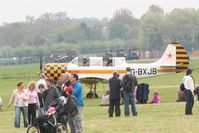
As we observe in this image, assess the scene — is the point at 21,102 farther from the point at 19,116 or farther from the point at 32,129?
the point at 32,129

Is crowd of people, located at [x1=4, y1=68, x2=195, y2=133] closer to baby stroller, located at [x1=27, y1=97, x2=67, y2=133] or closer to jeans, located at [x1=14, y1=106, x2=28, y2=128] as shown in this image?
jeans, located at [x1=14, y1=106, x2=28, y2=128]

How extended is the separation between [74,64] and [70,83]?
23.9m

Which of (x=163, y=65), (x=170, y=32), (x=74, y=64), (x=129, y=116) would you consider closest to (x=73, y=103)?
(x=129, y=116)

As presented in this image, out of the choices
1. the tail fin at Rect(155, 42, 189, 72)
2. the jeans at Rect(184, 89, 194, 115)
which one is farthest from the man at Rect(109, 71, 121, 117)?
the tail fin at Rect(155, 42, 189, 72)

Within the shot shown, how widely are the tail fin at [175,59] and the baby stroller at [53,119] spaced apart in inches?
1054

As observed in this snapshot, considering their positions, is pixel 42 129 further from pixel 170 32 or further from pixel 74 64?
pixel 170 32

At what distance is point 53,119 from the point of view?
17.8 metres

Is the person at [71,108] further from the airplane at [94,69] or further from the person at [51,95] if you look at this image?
the airplane at [94,69]

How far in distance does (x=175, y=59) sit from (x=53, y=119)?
2781cm

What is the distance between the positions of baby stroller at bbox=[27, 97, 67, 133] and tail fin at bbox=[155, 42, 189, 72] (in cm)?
2676

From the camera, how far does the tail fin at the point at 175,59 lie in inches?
1761

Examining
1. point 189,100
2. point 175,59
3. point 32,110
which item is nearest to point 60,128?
point 32,110

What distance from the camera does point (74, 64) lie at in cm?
4178

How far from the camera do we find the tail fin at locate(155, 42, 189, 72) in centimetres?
4472
